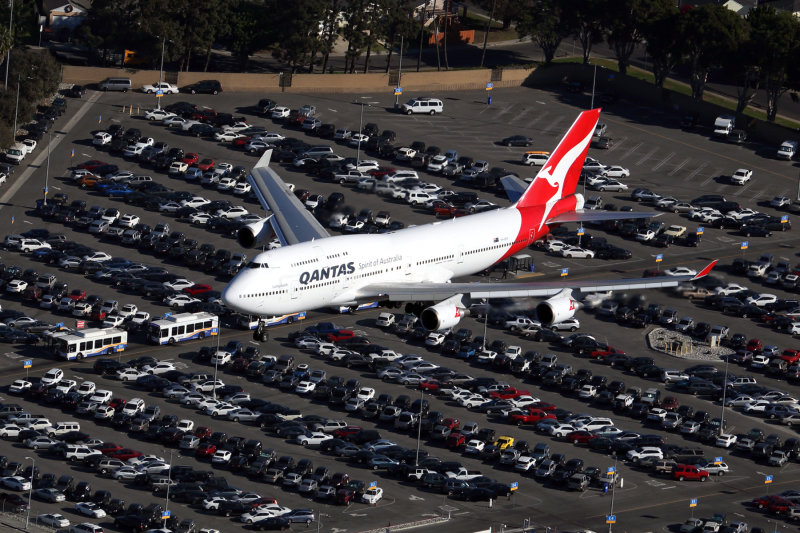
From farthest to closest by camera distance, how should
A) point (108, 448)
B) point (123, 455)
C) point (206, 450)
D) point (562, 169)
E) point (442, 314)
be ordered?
point (206, 450) → point (108, 448) → point (123, 455) → point (562, 169) → point (442, 314)

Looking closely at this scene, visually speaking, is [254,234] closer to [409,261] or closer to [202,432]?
[409,261]

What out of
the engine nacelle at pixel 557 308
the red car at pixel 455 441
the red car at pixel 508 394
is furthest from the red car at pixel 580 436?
the engine nacelle at pixel 557 308

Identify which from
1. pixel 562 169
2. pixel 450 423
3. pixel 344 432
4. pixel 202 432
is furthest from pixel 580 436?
pixel 202 432

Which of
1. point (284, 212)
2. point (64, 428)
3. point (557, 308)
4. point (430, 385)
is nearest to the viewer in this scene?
point (557, 308)

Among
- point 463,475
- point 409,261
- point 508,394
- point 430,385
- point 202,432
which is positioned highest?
point 409,261

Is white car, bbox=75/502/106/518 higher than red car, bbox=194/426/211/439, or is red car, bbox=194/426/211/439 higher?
red car, bbox=194/426/211/439

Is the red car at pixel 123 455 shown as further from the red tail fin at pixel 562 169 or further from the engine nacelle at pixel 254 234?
the red tail fin at pixel 562 169

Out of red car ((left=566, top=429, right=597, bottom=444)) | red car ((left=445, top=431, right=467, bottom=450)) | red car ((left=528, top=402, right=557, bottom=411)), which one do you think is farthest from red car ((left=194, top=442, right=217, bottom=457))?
red car ((left=566, top=429, right=597, bottom=444))

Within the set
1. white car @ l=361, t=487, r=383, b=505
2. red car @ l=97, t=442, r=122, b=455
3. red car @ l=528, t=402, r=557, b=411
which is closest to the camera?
white car @ l=361, t=487, r=383, b=505

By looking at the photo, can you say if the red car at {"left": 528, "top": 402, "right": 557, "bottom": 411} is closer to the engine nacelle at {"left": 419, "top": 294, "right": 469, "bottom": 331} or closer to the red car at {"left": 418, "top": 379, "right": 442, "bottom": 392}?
the red car at {"left": 418, "top": 379, "right": 442, "bottom": 392}
